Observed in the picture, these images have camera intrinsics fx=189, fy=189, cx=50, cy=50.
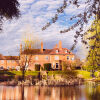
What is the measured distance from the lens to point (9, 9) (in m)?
4.29

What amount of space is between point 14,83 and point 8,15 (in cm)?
1578

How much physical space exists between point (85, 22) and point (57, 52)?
3406 cm

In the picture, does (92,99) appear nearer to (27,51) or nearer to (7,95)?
(7,95)

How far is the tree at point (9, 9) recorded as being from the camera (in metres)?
4.18

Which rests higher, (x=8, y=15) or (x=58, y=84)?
(x=8, y=15)

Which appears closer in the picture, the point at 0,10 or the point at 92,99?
the point at 0,10

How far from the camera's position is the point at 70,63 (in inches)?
1310

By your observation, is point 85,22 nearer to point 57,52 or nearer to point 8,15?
point 8,15

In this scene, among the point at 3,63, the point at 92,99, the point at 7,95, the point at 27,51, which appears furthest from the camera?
the point at 3,63

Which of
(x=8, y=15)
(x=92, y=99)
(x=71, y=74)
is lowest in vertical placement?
(x=92, y=99)

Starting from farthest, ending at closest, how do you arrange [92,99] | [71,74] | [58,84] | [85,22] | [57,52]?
[57,52]
[71,74]
[58,84]
[92,99]
[85,22]

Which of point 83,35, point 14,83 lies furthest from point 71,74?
point 83,35

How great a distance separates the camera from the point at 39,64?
34.7m

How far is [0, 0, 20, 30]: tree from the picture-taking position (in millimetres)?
4184
